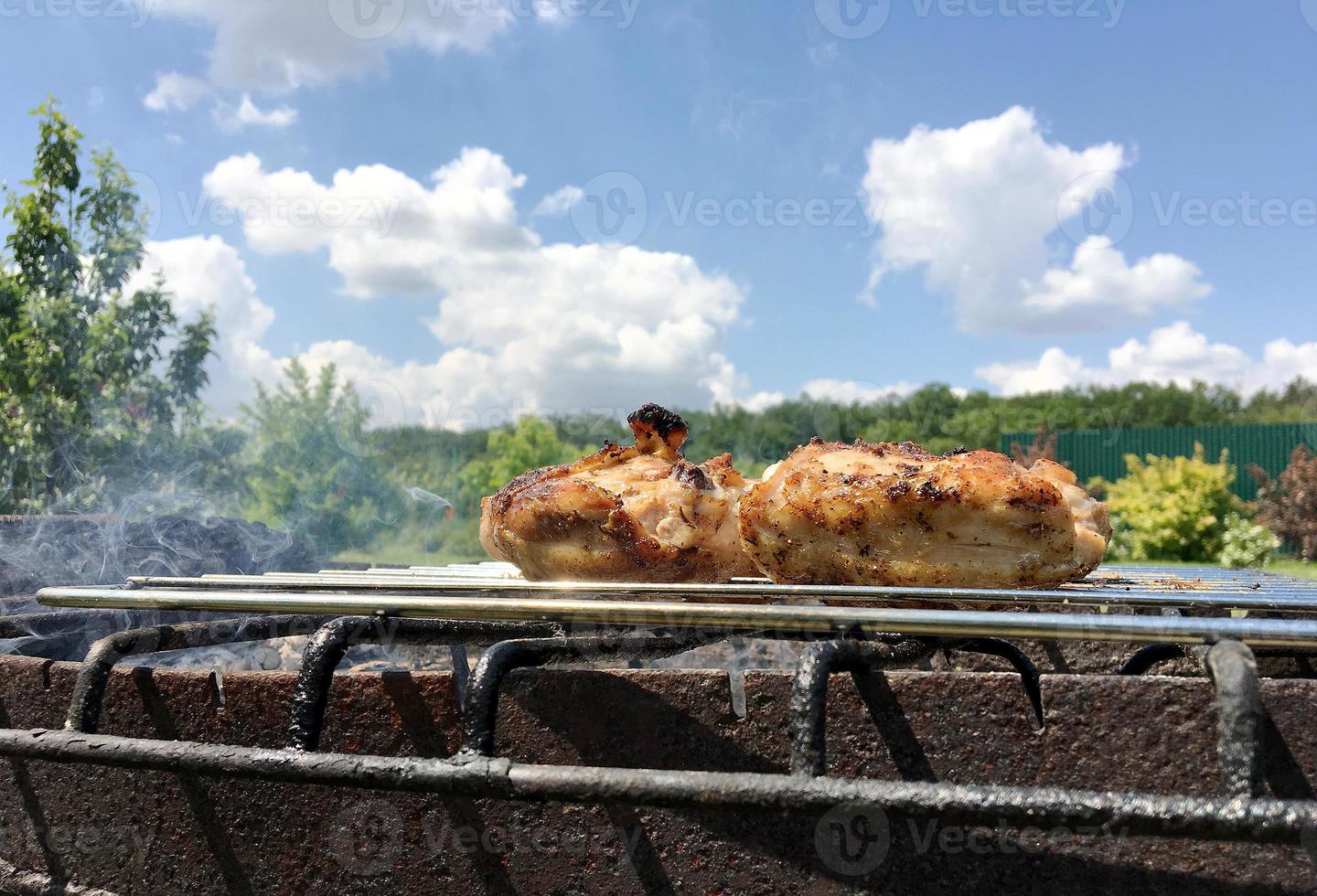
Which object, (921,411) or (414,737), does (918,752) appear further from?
(921,411)

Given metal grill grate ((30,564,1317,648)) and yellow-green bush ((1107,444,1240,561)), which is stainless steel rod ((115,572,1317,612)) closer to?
metal grill grate ((30,564,1317,648))

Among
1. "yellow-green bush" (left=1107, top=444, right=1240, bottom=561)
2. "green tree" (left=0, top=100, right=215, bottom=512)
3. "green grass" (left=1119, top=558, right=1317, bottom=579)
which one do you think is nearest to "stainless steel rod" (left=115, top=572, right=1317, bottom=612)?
"green tree" (left=0, top=100, right=215, bottom=512)

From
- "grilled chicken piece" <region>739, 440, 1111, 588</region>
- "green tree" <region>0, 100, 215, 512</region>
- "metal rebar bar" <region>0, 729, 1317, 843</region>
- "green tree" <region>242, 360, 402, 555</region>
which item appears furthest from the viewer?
"green tree" <region>242, 360, 402, 555</region>

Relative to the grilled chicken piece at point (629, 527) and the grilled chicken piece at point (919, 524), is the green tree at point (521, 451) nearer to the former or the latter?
the grilled chicken piece at point (629, 527)

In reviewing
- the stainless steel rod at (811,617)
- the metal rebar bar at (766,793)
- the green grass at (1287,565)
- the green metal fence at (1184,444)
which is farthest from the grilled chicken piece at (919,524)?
the green metal fence at (1184,444)

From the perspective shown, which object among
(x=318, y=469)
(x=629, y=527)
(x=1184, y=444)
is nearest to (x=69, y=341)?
(x=318, y=469)

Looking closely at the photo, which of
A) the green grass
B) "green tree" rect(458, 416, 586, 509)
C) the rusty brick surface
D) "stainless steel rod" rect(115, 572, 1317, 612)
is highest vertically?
"green tree" rect(458, 416, 586, 509)
